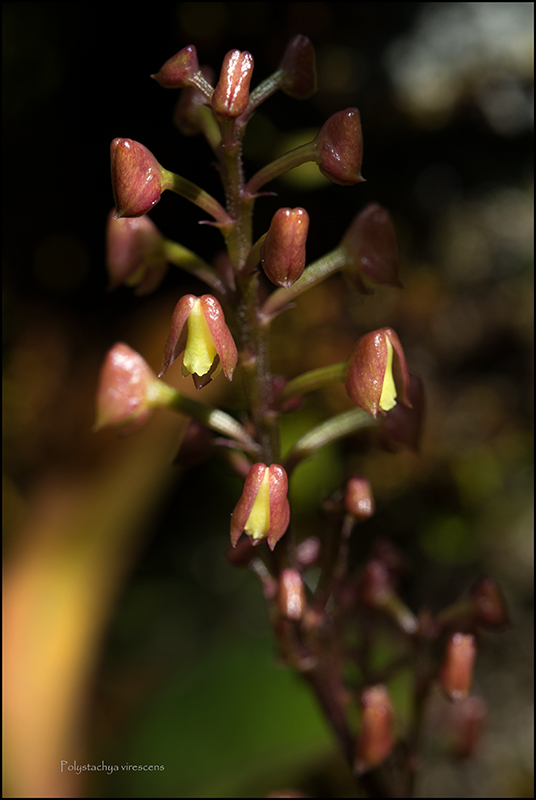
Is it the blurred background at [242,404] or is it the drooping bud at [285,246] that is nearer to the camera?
the drooping bud at [285,246]

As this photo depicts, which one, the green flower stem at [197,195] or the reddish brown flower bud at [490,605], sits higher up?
the green flower stem at [197,195]

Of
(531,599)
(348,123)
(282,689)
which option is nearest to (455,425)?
(531,599)

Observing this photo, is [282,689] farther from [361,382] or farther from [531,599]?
[361,382]

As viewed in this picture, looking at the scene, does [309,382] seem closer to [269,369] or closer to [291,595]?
[269,369]

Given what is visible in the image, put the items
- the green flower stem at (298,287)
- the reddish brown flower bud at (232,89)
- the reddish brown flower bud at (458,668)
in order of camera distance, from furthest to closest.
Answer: the reddish brown flower bud at (458,668), the green flower stem at (298,287), the reddish brown flower bud at (232,89)

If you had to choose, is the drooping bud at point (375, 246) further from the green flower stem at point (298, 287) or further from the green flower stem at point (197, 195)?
the green flower stem at point (197, 195)

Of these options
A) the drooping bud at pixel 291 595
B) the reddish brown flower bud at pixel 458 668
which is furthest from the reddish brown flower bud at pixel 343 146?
the reddish brown flower bud at pixel 458 668

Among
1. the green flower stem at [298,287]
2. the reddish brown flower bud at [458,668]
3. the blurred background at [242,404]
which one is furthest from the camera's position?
the blurred background at [242,404]
